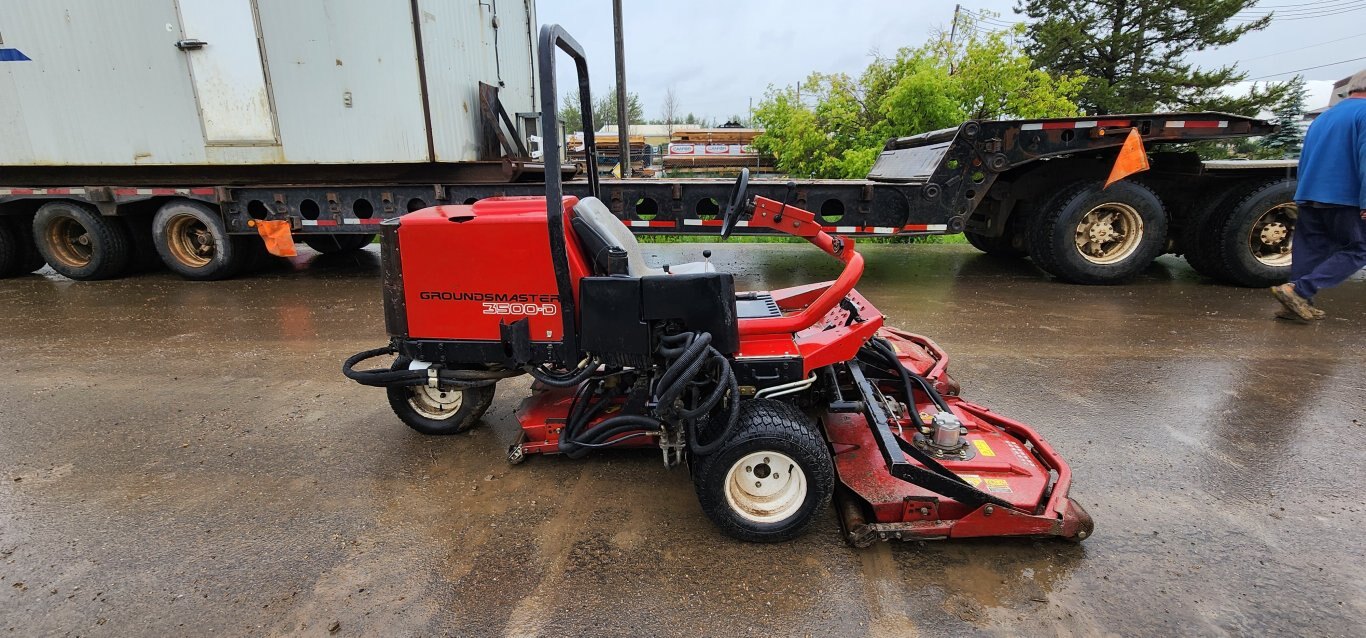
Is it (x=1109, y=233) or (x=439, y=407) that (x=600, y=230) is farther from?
(x=1109, y=233)

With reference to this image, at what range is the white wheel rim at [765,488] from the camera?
247cm

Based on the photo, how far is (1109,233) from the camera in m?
6.73

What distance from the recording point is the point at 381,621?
209 centimetres

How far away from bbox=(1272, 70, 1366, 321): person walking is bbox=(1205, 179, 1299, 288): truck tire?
99 cm

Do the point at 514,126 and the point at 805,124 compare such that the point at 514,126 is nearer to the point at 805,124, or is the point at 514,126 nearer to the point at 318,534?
the point at 318,534

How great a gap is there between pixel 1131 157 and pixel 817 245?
16.1 feet

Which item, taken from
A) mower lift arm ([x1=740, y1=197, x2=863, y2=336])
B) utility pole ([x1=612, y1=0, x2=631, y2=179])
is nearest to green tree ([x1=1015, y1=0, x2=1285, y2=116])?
utility pole ([x1=612, y1=0, x2=631, y2=179])

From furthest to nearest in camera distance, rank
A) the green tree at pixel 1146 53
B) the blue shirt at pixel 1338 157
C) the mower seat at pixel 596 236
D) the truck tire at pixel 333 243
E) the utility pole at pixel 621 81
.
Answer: the green tree at pixel 1146 53, the utility pole at pixel 621 81, the truck tire at pixel 333 243, the blue shirt at pixel 1338 157, the mower seat at pixel 596 236

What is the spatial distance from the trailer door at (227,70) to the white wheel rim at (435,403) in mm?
5243

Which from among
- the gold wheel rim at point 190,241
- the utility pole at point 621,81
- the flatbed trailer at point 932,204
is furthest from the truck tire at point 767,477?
the utility pole at point 621,81

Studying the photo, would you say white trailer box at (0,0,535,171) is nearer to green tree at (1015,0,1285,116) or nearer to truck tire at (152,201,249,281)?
truck tire at (152,201,249,281)

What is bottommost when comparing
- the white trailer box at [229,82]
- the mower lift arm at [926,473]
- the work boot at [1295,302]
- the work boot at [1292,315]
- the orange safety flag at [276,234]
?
the work boot at [1292,315]

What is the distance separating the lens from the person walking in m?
5.02

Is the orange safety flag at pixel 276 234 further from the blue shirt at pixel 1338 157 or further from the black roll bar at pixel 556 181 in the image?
the blue shirt at pixel 1338 157
